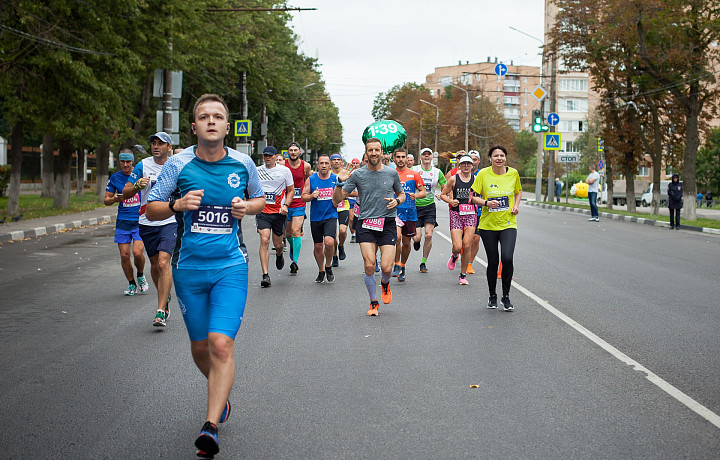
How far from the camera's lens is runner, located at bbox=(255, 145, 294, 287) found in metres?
11.7

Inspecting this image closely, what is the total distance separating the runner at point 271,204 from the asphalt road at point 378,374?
1.69 feet

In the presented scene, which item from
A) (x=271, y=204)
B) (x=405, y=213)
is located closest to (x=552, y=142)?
(x=405, y=213)

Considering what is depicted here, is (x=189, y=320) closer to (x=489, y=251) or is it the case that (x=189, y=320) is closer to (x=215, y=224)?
(x=215, y=224)

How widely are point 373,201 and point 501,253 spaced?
5.47ft

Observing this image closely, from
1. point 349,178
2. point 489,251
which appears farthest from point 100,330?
point 489,251

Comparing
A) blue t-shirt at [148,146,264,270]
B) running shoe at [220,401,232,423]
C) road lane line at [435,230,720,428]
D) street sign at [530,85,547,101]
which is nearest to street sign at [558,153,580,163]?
street sign at [530,85,547,101]

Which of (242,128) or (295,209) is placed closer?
(295,209)

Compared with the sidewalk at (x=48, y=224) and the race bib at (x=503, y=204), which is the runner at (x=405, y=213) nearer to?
the race bib at (x=503, y=204)

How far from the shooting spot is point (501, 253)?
31.9 feet

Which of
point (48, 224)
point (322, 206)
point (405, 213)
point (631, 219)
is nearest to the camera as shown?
point (322, 206)

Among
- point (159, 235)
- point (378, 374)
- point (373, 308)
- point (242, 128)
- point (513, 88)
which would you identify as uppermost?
point (513, 88)

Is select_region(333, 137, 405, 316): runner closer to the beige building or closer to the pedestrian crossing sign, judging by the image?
the pedestrian crossing sign

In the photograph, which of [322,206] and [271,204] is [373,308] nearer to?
[322,206]

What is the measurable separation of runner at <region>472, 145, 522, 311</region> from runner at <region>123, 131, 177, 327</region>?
3.52 metres
